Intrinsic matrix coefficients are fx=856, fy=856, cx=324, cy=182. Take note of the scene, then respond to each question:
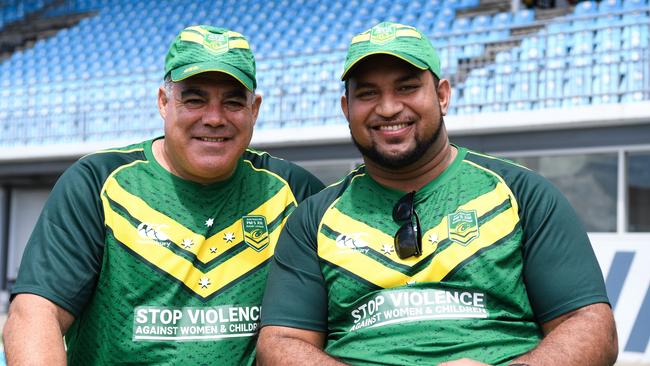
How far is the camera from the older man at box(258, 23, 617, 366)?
253cm

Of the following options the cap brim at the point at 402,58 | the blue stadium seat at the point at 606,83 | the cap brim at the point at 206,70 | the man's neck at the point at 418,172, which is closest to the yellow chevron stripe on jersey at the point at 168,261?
the cap brim at the point at 206,70

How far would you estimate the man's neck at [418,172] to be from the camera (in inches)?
109

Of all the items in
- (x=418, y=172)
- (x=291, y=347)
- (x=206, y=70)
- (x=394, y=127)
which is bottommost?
(x=291, y=347)

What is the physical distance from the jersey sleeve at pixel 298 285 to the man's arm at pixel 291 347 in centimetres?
2

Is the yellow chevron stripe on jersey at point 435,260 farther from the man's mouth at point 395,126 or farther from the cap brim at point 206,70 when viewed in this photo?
the cap brim at point 206,70

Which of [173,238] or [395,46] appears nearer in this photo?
[395,46]

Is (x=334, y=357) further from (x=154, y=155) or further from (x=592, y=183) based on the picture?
(x=592, y=183)

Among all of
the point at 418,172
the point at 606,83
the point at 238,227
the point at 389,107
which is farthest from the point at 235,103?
the point at 606,83

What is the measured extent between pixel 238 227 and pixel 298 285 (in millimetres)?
416

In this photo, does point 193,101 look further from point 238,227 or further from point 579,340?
point 579,340

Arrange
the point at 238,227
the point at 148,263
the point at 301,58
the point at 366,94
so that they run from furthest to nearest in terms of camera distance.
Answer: the point at 301,58 → the point at 238,227 → the point at 148,263 → the point at 366,94

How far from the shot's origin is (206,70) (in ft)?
9.27

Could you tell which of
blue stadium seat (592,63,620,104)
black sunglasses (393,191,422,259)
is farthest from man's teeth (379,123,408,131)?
blue stadium seat (592,63,620,104)

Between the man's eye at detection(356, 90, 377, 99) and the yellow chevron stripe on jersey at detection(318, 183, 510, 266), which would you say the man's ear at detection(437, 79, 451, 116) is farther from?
the yellow chevron stripe on jersey at detection(318, 183, 510, 266)
